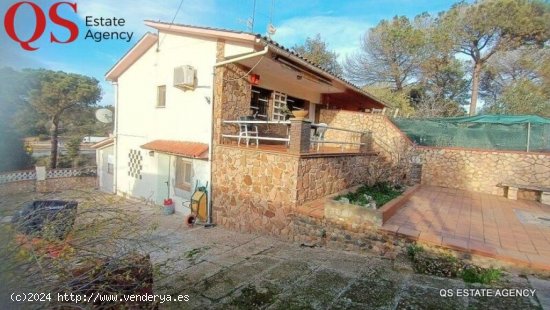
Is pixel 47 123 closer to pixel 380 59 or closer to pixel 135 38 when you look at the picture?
pixel 135 38

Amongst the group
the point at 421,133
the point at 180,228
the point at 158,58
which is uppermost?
the point at 158,58

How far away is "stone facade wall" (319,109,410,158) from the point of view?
12.4 metres

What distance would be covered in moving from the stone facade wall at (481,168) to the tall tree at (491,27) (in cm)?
1441

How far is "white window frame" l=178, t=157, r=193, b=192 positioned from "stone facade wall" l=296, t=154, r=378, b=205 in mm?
4607

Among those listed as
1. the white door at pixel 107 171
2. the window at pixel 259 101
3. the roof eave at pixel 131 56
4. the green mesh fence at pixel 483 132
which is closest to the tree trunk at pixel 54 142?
the white door at pixel 107 171

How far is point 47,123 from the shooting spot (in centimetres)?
2008

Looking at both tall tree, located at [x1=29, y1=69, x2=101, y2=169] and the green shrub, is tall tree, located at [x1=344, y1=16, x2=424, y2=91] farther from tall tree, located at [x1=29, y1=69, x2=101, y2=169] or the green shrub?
tall tree, located at [x1=29, y1=69, x2=101, y2=169]

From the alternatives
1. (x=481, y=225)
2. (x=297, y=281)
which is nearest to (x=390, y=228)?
(x=297, y=281)

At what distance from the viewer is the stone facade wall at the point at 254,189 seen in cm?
707

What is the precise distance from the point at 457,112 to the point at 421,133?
562 inches

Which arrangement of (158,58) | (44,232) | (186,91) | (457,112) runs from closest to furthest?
(44,232), (186,91), (158,58), (457,112)

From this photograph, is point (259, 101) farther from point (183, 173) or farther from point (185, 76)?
point (183, 173)

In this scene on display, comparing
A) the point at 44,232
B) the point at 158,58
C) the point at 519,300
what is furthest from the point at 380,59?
the point at 44,232

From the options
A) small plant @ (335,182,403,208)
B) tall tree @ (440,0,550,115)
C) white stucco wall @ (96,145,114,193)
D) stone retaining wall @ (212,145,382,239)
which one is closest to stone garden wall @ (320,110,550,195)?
small plant @ (335,182,403,208)
